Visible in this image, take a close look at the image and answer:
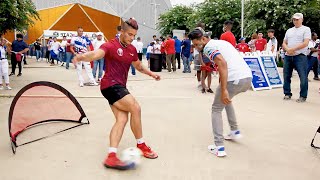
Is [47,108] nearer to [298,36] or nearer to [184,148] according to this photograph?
[184,148]

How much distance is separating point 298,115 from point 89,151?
13.0 ft

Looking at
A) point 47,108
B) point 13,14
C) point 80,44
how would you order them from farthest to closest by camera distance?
point 80,44, point 13,14, point 47,108

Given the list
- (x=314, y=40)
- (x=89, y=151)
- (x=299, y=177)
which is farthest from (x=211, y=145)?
(x=314, y=40)

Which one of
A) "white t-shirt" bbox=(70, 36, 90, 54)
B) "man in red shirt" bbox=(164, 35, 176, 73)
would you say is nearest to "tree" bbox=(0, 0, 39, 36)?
"white t-shirt" bbox=(70, 36, 90, 54)

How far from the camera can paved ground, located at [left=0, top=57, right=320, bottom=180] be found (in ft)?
12.2

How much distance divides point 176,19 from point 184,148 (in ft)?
145

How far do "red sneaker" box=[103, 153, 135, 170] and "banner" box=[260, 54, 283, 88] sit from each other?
23.5 feet

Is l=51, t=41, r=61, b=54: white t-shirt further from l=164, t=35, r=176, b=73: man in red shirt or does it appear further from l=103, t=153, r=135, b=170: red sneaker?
l=103, t=153, r=135, b=170: red sneaker

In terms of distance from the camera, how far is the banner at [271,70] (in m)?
10.0

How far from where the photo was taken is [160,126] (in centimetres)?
564

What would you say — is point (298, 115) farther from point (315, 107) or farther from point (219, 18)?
point (219, 18)

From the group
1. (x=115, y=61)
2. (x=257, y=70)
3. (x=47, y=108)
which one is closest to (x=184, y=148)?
(x=115, y=61)

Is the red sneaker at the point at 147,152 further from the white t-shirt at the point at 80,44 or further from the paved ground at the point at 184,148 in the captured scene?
the white t-shirt at the point at 80,44

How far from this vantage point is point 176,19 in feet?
156
